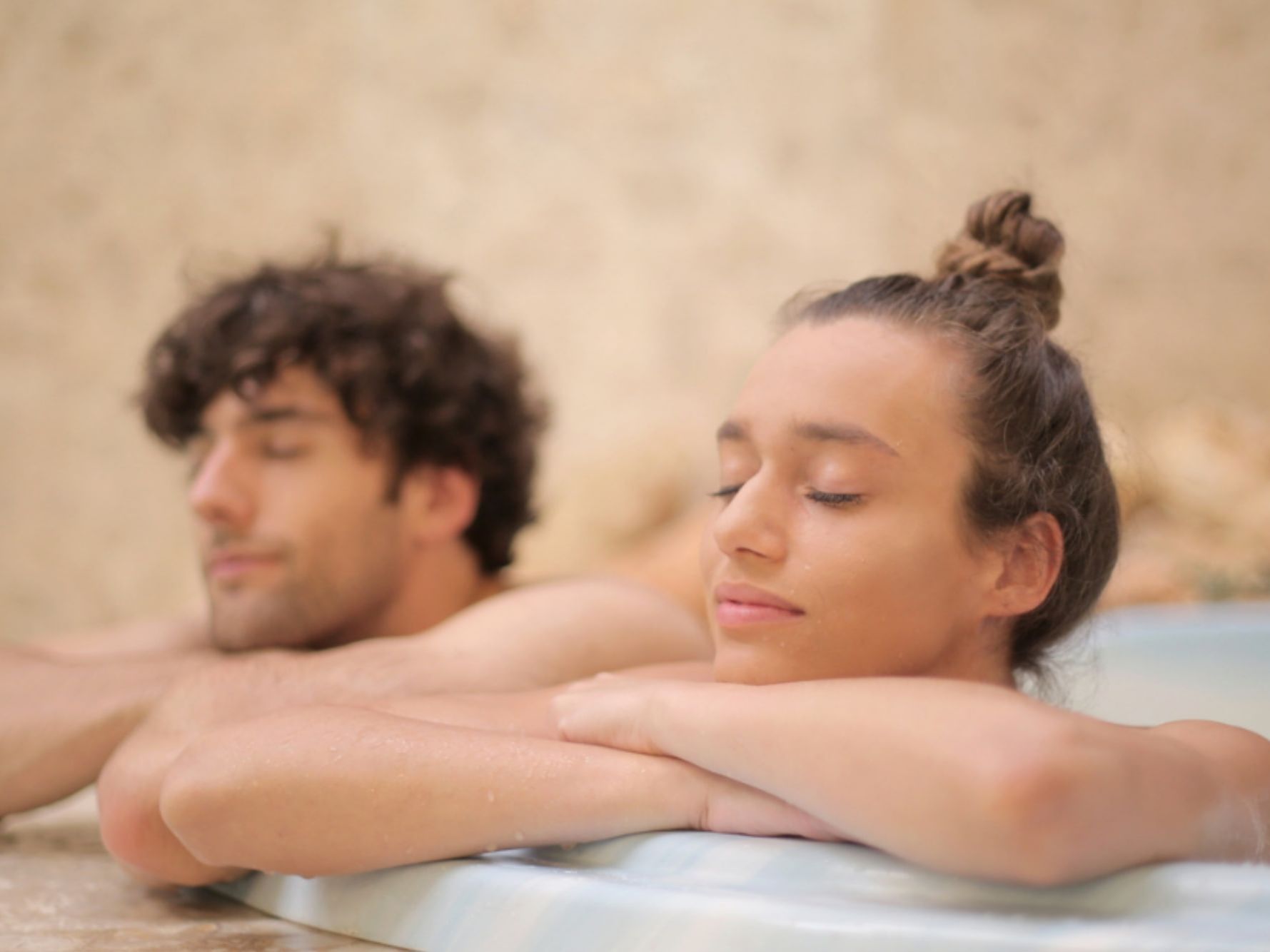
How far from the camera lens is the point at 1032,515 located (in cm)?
114

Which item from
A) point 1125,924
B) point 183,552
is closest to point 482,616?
point 1125,924

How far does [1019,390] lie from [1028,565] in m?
0.16

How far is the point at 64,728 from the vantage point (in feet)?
5.19

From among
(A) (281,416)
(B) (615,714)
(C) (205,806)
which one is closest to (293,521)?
(A) (281,416)

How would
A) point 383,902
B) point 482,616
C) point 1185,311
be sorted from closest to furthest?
point 383,902 → point 482,616 → point 1185,311

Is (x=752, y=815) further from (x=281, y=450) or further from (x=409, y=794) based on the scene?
(x=281, y=450)

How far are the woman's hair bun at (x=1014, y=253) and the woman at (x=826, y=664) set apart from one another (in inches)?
1.0

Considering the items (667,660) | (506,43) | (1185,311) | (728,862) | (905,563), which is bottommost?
(728,862)

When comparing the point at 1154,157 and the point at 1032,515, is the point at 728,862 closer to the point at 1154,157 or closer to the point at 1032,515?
the point at 1032,515

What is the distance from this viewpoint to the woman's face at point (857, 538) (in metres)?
1.08

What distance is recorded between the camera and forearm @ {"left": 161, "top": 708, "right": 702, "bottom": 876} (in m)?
1.07

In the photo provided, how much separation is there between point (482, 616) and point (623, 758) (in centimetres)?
57

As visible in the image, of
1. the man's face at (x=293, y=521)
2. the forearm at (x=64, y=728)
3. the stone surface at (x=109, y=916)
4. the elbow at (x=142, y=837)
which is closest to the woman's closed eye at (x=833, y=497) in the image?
the stone surface at (x=109, y=916)

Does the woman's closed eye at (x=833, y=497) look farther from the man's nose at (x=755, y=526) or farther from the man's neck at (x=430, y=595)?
the man's neck at (x=430, y=595)
